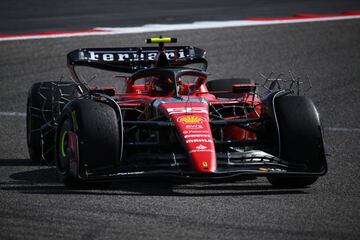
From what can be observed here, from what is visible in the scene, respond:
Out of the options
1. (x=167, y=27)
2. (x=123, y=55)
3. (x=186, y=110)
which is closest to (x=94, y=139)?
(x=186, y=110)

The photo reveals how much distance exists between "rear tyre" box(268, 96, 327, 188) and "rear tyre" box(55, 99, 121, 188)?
150 cm

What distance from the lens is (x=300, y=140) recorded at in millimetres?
9000

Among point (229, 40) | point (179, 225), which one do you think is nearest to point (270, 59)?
point (229, 40)

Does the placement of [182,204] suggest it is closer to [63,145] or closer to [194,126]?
[194,126]

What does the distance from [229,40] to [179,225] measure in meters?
13.4

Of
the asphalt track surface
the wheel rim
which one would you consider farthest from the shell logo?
the wheel rim

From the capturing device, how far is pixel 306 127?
902 centimetres

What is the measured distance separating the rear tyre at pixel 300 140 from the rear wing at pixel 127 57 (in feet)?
8.50

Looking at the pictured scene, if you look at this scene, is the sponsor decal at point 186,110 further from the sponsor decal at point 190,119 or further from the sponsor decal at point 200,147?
the sponsor decal at point 200,147

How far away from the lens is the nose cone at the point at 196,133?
8.56m

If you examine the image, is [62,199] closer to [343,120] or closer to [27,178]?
[27,178]

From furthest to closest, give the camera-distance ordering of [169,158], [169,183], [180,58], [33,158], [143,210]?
[180,58], [33,158], [169,183], [169,158], [143,210]

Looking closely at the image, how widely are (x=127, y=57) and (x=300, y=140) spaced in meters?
3.12

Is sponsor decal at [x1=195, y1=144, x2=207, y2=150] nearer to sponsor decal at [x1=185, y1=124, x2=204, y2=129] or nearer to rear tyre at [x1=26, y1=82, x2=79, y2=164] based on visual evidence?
sponsor decal at [x1=185, y1=124, x2=204, y2=129]
